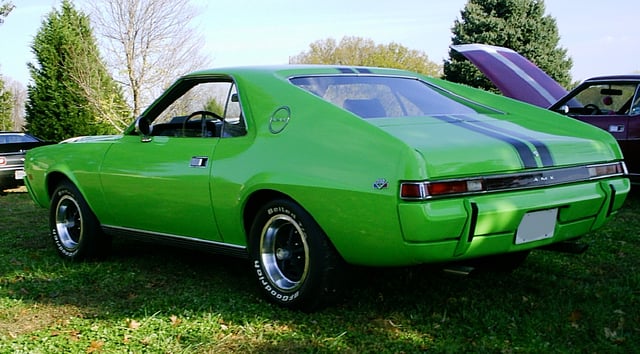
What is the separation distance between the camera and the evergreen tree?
20875 millimetres

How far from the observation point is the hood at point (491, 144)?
328 centimetres

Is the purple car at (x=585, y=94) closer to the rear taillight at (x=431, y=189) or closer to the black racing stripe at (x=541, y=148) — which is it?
the black racing stripe at (x=541, y=148)

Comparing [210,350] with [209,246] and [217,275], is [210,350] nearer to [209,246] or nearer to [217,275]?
[209,246]

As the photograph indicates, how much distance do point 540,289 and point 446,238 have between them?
137 centimetres

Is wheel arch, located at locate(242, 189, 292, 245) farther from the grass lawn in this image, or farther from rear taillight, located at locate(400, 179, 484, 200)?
rear taillight, located at locate(400, 179, 484, 200)

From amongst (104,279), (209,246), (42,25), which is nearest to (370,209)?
(209,246)

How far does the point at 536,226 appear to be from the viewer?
11.5 ft

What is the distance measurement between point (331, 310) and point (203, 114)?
1.63 metres

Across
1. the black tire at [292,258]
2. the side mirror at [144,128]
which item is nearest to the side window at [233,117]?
the black tire at [292,258]

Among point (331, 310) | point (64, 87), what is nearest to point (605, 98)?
point (331, 310)

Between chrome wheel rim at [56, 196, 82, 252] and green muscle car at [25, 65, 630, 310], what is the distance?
1.85 ft

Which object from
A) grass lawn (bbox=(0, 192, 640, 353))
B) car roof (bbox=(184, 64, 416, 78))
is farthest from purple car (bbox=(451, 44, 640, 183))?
car roof (bbox=(184, 64, 416, 78))

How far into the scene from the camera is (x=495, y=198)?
10.9 feet

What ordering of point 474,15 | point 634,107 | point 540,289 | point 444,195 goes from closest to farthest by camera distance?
point 444,195, point 540,289, point 634,107, point 474,15
